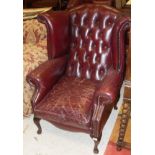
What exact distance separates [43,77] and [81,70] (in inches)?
18.8

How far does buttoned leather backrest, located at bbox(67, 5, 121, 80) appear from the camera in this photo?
227 centimetres

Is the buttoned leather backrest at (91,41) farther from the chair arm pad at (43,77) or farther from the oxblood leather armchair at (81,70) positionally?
the chair arm pad at (43,77)

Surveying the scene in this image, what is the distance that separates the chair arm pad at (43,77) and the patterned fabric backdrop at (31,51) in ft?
0.68

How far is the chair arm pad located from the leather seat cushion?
5 centimetres

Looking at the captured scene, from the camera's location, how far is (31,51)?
2475 mm

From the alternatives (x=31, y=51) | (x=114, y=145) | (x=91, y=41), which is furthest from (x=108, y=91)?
(x=31, y=51)

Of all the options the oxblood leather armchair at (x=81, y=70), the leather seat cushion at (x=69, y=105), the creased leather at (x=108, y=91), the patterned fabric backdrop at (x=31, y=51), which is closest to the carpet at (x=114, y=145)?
the oxblood leather armchair at (x=81, y=70)

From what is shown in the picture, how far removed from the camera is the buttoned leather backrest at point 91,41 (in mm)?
2270
